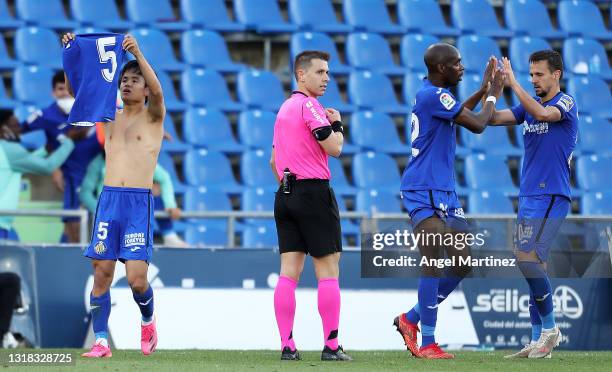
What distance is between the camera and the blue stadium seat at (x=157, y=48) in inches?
599

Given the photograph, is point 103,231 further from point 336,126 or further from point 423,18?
point 423,18

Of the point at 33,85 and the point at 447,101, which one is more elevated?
the point at 33,85

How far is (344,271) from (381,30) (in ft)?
19.1

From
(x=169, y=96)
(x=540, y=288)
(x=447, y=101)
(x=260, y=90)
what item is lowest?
(x=540, y=288)

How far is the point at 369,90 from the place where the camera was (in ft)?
52.0

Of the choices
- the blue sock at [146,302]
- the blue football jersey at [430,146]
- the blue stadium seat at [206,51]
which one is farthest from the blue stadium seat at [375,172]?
the blue sock at [146,302]

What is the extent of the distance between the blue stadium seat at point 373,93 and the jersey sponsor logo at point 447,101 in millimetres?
7454

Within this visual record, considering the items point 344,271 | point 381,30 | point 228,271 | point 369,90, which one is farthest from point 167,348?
point 381,30

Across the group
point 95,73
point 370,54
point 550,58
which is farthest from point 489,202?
point 95,73

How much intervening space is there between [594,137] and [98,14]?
639 cm

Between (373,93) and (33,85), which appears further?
(373,93)

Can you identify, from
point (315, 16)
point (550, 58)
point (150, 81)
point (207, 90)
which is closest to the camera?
point (150, 81)

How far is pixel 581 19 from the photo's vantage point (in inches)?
689

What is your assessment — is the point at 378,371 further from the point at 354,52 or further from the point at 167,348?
the point at 354,52
